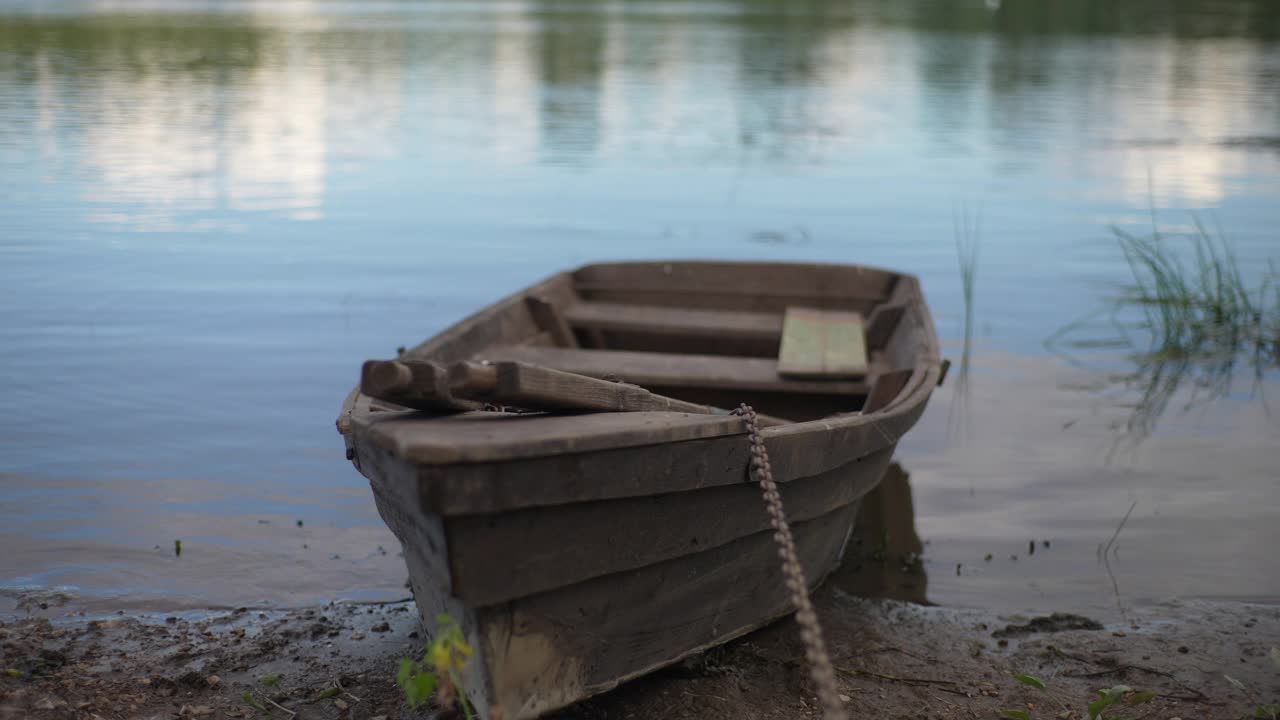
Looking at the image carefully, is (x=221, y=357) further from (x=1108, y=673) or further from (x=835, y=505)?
(x=1108, y=673)

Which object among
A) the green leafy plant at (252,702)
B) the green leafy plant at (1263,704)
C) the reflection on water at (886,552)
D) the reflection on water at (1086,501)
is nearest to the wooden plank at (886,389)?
the reflection on water at (886,552)

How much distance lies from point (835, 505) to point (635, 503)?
1.25 meters

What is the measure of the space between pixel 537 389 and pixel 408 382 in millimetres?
313

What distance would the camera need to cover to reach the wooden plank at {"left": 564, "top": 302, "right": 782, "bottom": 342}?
6469 millimetres

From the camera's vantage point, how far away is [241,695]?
3705mm

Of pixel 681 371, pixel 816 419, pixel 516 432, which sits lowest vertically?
pixel 816 419

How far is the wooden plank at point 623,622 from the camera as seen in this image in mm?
3133

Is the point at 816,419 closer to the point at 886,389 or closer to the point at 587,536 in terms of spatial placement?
the point at 886,389

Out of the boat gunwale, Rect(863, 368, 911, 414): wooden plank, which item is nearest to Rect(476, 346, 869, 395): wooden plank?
the boat gunwale

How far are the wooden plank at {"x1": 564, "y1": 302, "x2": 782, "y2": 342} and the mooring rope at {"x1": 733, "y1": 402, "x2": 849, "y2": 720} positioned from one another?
2.71 meters

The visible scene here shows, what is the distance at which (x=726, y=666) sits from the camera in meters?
3.95

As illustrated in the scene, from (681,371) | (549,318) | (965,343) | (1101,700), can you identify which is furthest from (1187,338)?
(1101,700)

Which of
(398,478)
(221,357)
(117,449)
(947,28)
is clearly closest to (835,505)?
(398,478)

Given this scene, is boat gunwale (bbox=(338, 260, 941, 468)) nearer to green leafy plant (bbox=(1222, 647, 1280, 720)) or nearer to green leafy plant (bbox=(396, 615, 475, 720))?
green leafy plant (bbox=(396, 615, 475, 720))
